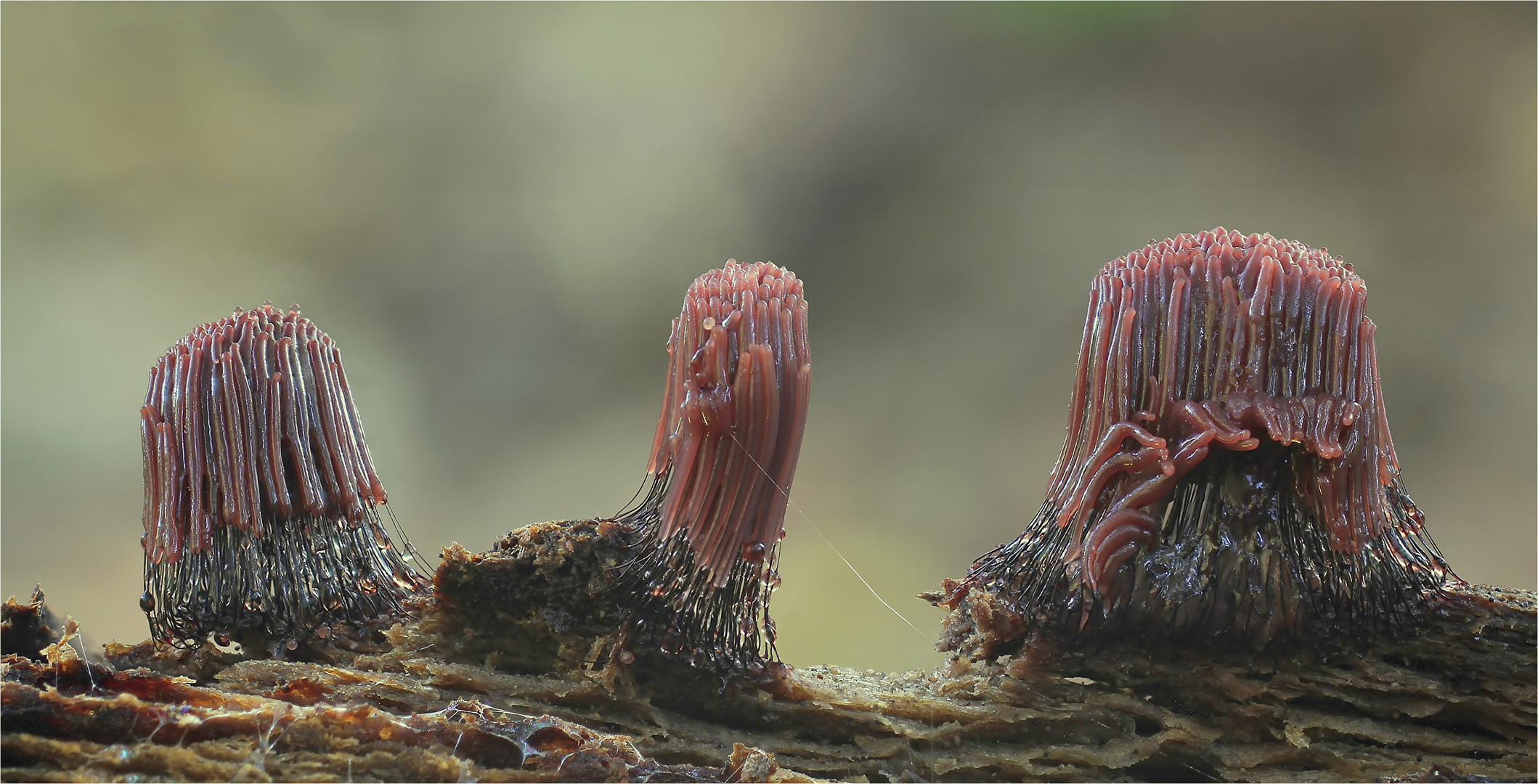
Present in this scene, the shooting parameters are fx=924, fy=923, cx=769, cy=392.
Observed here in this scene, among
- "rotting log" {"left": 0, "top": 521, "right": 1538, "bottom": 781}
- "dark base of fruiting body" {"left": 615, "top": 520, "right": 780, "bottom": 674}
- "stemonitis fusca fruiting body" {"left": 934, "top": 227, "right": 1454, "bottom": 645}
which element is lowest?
"rotting log" {"left": 0, "top": 521, "right": 1538, "bottom": 781}

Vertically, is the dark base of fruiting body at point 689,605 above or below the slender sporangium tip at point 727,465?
below

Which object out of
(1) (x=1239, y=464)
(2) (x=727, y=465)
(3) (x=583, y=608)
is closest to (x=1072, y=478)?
(1) (x=1239, y=464)

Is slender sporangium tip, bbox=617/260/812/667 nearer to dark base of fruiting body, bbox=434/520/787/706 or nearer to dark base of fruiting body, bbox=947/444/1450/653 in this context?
dark base of fruiting body, bbox=434/520/787/706

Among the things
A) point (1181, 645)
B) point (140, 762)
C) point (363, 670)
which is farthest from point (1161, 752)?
point (140, 762)

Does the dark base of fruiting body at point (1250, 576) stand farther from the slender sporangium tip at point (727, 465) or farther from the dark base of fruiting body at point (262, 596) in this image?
the dark base of fruiting body at point (262, 596)

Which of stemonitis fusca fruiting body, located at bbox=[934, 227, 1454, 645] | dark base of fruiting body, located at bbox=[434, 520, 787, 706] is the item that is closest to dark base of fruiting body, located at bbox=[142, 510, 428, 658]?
dark base of fruiting body, located at bbox=[434, 520, 787, 706]

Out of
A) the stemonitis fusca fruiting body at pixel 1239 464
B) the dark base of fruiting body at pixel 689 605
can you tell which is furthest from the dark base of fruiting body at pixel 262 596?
the stemonitis fusca fruiting body at pixel 1239 464

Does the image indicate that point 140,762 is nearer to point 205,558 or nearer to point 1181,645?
point 205,558

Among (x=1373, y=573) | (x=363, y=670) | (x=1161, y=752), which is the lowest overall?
(x=1161, y=752)

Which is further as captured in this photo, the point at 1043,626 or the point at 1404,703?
the point at 1043,626
